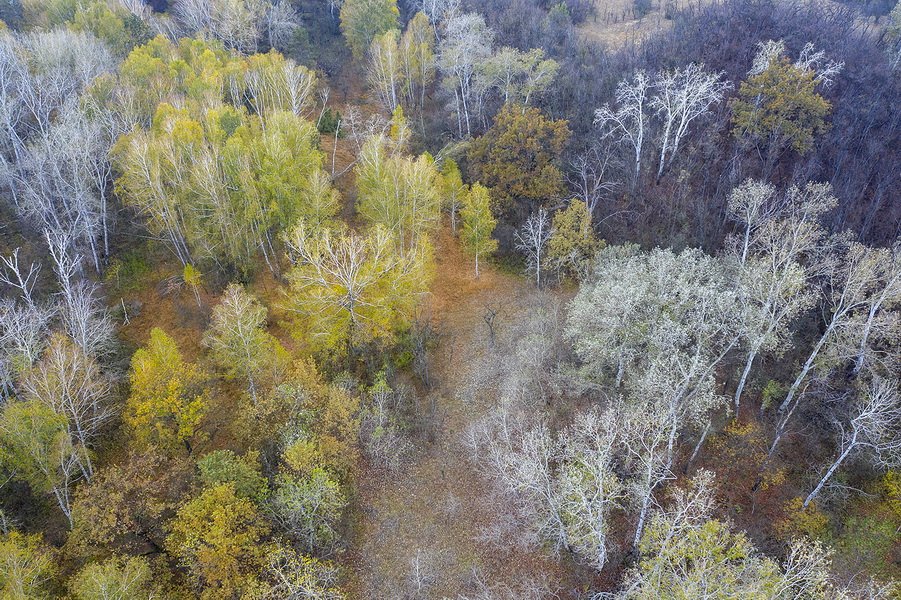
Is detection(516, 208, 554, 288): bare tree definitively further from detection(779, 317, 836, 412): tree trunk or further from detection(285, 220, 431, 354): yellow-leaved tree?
detection(779, 317, 836, 412): tree trunk

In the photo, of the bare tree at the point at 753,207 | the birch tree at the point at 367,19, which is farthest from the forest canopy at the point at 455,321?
the birch tree at the point at 367,19

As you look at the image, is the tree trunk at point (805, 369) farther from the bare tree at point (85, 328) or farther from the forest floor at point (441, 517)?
the bare tree at point (85, 328)

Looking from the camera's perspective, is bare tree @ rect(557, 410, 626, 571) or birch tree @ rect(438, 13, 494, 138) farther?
birch tree @ rect(438, 13, 494, 138)

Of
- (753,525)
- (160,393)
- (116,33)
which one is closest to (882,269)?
(753,525)

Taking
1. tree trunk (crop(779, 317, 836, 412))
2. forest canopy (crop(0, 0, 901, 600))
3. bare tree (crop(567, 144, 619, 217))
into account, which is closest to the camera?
forest canopy (crop(0, 0, 901, 600))

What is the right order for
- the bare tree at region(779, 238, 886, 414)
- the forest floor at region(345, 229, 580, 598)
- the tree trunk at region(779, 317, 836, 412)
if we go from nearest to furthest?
the bare tree at region(779, 238, 886, 414) < the forest floor at region(345, 229, 580, 598) < the tree trunk at region(779, 317, 836, 412)

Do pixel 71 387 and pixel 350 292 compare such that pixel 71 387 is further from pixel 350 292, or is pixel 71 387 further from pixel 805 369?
pixel 805 369

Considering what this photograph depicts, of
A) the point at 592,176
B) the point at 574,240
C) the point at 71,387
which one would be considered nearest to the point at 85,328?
the point at 71,387

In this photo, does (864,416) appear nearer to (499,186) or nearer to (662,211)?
(662,211)

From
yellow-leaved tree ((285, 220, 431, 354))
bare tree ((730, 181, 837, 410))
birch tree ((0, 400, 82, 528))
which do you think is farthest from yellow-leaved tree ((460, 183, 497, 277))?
birch tree ((0, 400, 82, 528))
